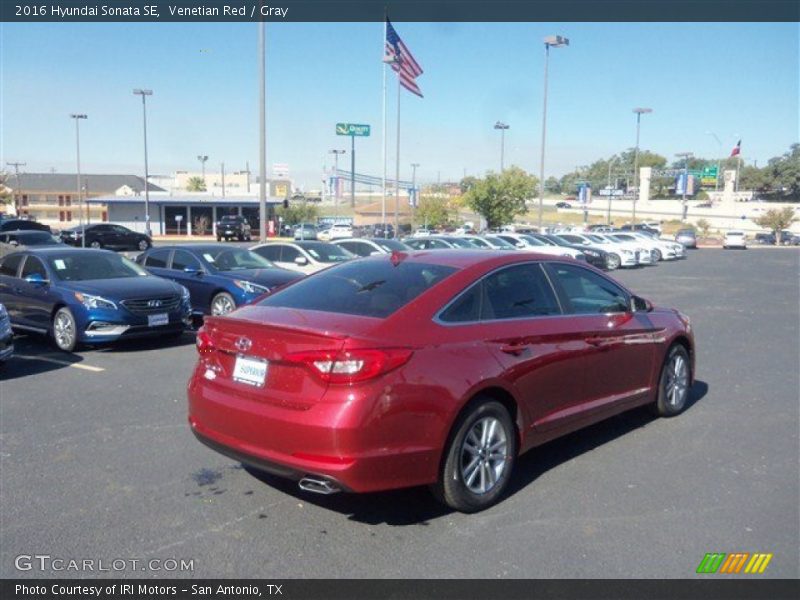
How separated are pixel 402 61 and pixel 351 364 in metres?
28.9

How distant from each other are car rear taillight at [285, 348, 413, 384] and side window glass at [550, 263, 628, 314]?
2.02 m

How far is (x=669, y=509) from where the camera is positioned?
15.1 ft

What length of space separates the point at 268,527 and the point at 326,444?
0.77 m

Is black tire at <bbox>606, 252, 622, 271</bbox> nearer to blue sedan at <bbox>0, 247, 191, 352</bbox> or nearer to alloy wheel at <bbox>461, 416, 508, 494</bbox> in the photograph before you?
blue sedan at <bbox>0, 247, 191, 352</bbox>

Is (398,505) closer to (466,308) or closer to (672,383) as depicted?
(466,308)

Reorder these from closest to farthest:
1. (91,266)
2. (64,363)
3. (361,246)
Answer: (64,363), (91,266), (361,246)

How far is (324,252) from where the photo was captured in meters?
16.9

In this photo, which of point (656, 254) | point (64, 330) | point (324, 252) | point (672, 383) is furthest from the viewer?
point (656, 254)

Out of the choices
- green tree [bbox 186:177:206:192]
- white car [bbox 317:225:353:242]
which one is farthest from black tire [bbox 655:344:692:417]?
green tree [bbox 186:177:206:192]

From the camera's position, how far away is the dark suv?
51.2 m

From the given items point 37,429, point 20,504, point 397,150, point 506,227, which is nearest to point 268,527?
point 20,504

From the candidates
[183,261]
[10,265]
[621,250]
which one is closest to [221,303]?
[183,261]

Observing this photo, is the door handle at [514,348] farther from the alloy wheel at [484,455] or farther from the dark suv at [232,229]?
the dark suv at [232,229]
